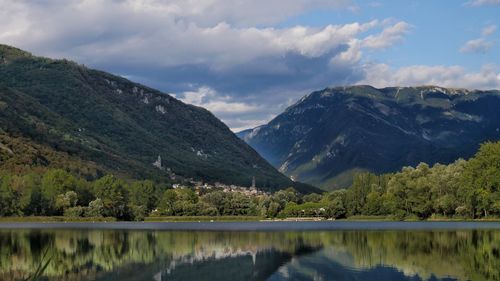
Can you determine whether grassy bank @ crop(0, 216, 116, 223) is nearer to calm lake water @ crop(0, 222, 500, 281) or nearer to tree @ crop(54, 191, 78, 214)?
tree @ crop(54, 191, 78, 214)

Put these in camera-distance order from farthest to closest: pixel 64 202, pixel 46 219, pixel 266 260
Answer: pixel 64 202 < pixel 46 219 < pixel 266 260

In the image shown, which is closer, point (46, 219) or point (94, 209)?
point (46, 219)

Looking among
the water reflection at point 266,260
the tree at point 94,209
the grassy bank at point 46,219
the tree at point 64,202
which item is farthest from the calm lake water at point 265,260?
the tree at point 64,202

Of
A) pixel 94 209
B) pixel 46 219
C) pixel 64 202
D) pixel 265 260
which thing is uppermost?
pixel 64 202

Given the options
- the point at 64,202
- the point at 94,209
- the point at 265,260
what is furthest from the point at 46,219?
the point at 265,260

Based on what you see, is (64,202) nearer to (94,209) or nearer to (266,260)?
(94,209)

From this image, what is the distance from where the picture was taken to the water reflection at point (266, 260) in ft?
159

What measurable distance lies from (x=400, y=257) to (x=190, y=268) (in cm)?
1952

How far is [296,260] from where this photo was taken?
60062 mm

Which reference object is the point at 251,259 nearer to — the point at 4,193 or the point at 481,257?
the point at 481,257

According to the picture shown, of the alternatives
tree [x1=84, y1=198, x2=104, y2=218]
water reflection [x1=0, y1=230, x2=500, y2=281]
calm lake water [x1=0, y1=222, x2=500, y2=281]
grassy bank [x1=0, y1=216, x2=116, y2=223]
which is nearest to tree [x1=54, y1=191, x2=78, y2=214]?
grassy bank [x1=0, y1=216, x2=116, y2=223]

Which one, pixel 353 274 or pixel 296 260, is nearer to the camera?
pixel 353 274

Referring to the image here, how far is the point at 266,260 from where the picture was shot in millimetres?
61000

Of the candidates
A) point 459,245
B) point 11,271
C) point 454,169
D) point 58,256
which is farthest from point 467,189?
point 11,271
